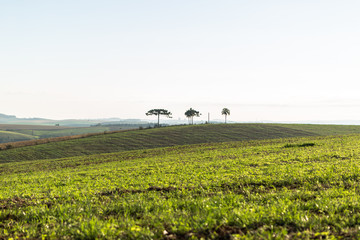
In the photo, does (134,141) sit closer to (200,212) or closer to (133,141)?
(133,141)

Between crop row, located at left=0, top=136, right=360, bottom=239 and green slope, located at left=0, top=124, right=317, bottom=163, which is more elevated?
crop row, located at left=0, top=136, right=360, bottom=239

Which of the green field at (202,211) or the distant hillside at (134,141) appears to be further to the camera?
the distant hillside at (134,141)

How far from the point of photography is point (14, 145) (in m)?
82.2

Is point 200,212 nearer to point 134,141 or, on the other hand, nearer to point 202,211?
point 202,211

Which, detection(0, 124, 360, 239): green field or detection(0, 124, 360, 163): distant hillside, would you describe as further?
detection(0, 124, 360, 163): distant hillside

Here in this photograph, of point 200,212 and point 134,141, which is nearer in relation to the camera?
point 200,212

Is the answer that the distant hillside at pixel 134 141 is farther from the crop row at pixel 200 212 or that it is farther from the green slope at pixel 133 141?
the crop row at pixel 200 212

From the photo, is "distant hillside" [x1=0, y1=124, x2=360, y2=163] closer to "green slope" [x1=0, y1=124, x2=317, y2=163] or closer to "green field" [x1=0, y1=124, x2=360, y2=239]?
"green slope" [x1=0, y1=124, x2=317, y2=163]

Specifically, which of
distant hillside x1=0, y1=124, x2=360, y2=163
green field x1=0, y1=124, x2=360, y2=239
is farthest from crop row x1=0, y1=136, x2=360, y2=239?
distant hillside x1=0, y1=124, x2=360, y2=163

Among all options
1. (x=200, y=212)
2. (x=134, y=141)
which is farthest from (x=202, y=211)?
(x=134, y=141)

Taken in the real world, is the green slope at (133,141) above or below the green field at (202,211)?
below

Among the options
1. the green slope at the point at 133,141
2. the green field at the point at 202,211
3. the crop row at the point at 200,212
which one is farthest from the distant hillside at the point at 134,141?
the crop row at the point at 200,212

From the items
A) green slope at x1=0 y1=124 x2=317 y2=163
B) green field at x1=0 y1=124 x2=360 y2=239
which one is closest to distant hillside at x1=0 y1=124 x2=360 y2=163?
green slope at x1=0 y1=124 x2=317 y2=163

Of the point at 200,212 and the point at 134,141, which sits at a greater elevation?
the point at 200,212
